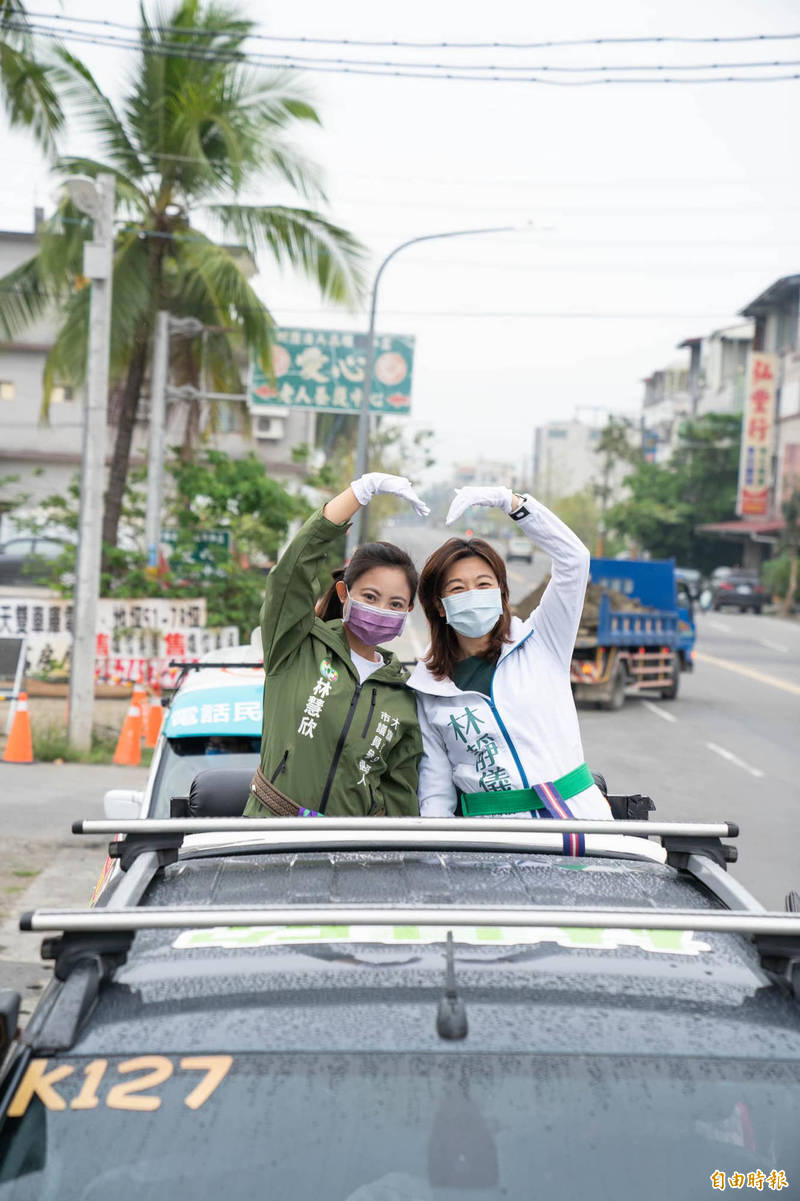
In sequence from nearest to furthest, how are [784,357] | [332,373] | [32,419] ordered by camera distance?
1. [332,373]
2. [32,419]
3. [784,357]

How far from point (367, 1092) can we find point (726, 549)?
68936 mm

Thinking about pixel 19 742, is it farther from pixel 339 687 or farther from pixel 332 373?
pixel 332 373

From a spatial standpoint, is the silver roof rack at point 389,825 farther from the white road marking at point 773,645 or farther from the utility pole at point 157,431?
the white road marking at point 773,645

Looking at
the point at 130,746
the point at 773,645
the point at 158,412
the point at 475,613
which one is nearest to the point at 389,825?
the point at 475,613

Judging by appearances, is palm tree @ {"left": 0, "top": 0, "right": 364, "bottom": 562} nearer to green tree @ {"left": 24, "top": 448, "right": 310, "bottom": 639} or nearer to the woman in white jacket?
green tree @ {"left": 24, "top": 448, "right": 310, "bottom": 639}

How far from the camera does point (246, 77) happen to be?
1783cm

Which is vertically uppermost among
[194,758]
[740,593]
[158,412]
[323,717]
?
[158,412]

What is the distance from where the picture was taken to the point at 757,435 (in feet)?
200

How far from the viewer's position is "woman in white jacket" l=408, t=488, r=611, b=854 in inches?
120

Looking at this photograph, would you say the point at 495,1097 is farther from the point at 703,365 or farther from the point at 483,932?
the point at 703,365

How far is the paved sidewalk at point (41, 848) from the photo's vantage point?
22.0 feet

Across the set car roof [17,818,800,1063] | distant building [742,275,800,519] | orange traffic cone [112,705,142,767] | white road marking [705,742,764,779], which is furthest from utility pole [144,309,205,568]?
distant building [742,275,800,519]

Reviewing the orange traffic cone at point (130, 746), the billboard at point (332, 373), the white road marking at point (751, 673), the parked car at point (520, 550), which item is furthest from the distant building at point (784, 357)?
the orange traffic cone at point (130, 746)

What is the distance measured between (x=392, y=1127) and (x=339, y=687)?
161 cm
